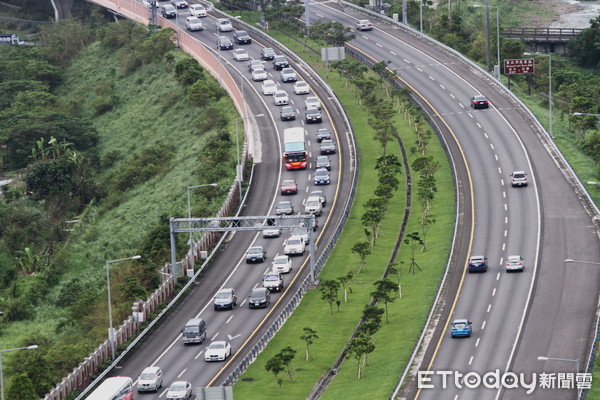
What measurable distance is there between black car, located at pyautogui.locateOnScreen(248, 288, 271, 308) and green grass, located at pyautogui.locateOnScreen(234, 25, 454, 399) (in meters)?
3.05

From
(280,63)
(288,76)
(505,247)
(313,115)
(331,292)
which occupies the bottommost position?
(331,292)

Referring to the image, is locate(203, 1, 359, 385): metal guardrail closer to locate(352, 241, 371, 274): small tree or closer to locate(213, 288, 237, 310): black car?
locate(352, 241, 371, 274): small tree

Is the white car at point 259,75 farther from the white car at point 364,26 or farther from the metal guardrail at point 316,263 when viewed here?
the white car at point 364,26

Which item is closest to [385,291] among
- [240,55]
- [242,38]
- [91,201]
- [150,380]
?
[150,380]

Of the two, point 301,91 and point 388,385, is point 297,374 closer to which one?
point 388,385

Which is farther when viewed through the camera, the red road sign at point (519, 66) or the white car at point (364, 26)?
the white car at point (364, 26)

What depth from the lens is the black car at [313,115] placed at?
163750mm

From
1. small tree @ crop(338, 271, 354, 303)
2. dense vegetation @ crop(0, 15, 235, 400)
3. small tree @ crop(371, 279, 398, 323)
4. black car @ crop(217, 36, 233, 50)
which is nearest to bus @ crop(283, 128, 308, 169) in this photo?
dense vegetation @ crop(0, 15, 235, 400)

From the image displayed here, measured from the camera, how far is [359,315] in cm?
10856

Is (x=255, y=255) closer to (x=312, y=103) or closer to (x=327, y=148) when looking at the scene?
(x=327, y=148)

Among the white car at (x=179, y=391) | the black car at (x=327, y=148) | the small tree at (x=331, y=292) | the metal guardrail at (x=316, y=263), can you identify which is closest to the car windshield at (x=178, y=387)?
the white car at (x=179, y=391)

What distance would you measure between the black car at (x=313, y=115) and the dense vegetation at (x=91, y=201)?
398 inches

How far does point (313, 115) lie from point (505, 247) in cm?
5033

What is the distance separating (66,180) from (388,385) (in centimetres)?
8650
